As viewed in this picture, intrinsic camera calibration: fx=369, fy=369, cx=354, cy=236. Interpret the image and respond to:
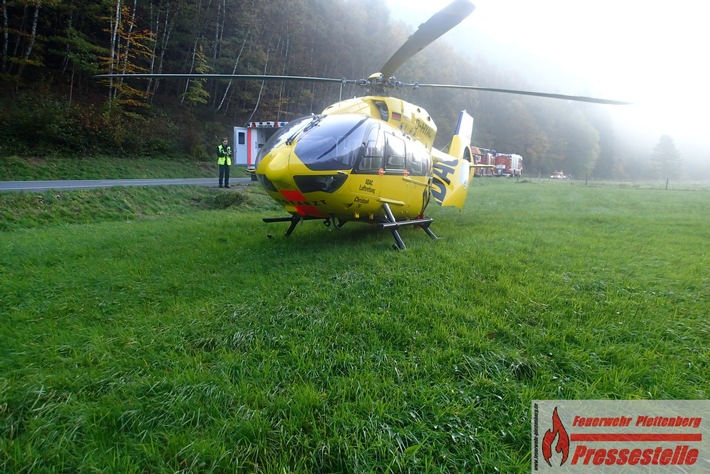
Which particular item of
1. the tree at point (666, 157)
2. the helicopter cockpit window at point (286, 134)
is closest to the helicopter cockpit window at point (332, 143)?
the helicopter cockpit window at point (286, 134)

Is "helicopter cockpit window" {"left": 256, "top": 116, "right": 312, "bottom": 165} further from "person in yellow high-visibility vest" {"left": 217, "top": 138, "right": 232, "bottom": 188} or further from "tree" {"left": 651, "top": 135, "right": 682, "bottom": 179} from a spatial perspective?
"tree" {"left": 651, "top": 135, "right": 682, "bottom": 179}

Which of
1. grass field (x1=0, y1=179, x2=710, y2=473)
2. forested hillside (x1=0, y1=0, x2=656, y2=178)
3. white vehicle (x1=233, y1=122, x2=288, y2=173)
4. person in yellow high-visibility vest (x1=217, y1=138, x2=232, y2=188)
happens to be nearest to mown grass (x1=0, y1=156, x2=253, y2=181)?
forested hillside (x1=0, y1=0, x2=656, y2=178)

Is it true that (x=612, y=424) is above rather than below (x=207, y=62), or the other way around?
below

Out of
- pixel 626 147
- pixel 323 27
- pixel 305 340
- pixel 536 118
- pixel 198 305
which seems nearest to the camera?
pixel 305 340

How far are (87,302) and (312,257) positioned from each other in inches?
118

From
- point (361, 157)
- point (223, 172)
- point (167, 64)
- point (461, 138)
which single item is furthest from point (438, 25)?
point (167, 64)

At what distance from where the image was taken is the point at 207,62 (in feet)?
92.0

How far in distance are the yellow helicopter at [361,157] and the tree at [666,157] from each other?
96.0 metres

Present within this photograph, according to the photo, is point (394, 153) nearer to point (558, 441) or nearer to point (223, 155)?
point (558, 441)

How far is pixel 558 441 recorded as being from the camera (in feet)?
7.45

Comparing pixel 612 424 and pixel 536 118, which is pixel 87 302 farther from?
pixel 536 118

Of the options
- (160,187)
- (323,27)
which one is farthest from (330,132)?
(323,27)

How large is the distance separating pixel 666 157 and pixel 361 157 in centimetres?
9935

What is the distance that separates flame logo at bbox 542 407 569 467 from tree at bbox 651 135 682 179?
99.8m
